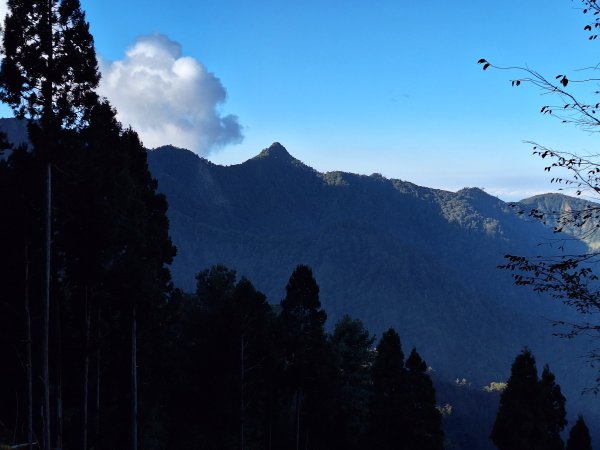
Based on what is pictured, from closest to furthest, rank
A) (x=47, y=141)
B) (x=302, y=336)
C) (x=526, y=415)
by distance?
1. (x=47, y=141)
2. (x=526, y=415)
3. (x=302, y=336)

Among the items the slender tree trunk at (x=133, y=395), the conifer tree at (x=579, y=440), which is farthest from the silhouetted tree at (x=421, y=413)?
the slender tree trunk at (x=133, y=395)

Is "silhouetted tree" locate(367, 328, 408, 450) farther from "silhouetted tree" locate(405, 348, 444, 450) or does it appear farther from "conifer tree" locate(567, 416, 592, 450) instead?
"conifer tree" locate(567, 416, 592, 450)

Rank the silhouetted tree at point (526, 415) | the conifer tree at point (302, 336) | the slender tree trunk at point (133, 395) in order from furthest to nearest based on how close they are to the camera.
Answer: the conifer tree at point (302, 336), the silhouetted tree at point (526, 415), the slender tree trunk at point (133, 395)

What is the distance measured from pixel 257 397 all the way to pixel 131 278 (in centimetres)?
2127

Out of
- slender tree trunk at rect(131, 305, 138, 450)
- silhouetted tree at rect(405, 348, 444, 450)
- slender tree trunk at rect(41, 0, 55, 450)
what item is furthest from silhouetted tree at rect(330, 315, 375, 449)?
slender tree trunk at rect(41, 0, 55, 450)

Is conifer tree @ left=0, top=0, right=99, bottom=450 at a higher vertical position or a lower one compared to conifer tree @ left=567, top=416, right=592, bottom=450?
higher

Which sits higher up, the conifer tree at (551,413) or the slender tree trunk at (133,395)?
the slender tree trunk at (133,395)

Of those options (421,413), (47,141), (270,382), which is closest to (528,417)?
(421,413)

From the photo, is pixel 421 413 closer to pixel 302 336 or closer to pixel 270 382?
pixel 302 336

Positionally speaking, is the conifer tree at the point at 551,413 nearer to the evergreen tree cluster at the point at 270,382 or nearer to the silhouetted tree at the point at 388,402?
the evergreen tree cluster at the point at 270,382

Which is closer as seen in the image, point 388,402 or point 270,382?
point 270,382

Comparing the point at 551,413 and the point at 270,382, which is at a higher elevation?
the point at 270,382

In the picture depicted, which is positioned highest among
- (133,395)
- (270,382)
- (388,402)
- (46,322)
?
(46,322)

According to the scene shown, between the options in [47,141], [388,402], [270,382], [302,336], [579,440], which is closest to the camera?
[47,141]
